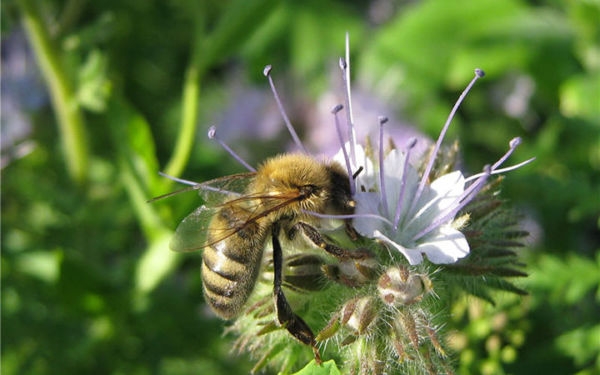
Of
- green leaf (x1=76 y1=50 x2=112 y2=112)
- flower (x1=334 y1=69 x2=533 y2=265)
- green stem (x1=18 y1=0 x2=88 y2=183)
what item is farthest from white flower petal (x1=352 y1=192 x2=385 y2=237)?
green stem (x1=18 y1=0 x2=88 y2=183)

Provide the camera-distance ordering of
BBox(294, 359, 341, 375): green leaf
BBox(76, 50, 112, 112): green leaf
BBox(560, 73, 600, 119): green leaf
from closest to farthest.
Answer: BBox(294, 359, 341, 375): green leaf < BBox(76, 50, 112, 112): green leaf < BBox(560, 73, 600, 119): green leaf

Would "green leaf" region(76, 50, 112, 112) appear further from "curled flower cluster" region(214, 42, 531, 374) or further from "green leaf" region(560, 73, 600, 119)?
"green leaf" region(560, 73, 600, 119)

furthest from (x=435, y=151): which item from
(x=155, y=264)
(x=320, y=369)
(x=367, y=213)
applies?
(x=155, y=264)

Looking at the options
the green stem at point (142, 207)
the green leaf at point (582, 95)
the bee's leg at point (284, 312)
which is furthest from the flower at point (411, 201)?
the green leaf at point (582, 95)

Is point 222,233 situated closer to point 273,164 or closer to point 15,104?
point 273,164

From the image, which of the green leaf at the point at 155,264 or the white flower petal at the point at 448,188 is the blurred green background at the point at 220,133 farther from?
the white flower petal at the point at 448,188

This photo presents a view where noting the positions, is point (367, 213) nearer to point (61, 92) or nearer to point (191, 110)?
point (191, 110)

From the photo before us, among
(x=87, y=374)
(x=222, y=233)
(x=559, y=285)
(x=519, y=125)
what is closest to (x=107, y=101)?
(x=87, y=374)
